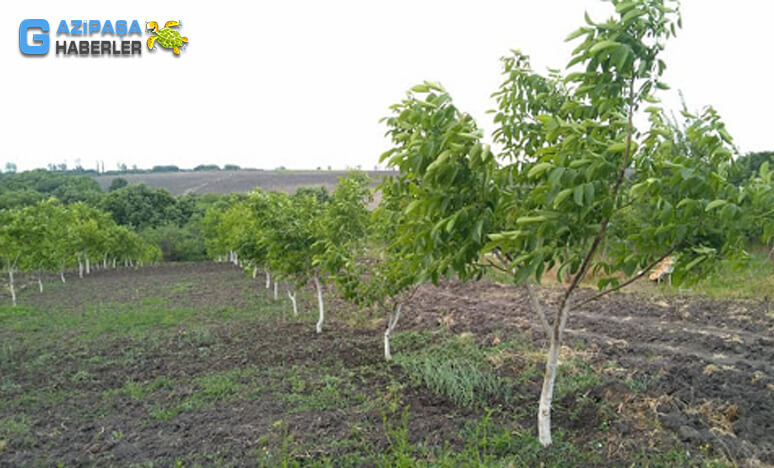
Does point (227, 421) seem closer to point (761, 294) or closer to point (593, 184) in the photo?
point (593, 184)

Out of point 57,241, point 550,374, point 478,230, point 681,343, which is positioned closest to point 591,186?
point 478,230

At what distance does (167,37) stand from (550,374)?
13026 millimetres

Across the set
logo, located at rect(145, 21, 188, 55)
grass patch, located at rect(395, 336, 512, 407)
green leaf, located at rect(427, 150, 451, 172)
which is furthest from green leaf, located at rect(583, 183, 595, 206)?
logo, located at rect(145, 21, 188, 55)

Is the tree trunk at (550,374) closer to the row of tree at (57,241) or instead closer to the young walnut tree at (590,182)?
the young walnut tree at (590,182)

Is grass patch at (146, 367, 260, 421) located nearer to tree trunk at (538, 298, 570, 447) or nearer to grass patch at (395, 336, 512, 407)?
grass patch at (395, 336, 512, 407)

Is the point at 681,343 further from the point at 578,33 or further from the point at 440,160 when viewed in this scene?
the point at 440,160

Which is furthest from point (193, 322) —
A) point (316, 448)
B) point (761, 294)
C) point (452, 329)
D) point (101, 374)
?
point (761, 294)

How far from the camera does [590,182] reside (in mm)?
3484

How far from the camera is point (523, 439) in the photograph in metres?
5.34

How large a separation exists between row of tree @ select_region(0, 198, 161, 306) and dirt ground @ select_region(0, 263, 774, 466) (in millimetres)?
6936

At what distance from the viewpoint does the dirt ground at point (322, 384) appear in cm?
556

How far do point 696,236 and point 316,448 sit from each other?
13.6 ft

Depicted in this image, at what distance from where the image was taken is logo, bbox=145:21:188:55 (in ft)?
43.7

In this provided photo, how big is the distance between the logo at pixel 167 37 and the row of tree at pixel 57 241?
11.7 m
